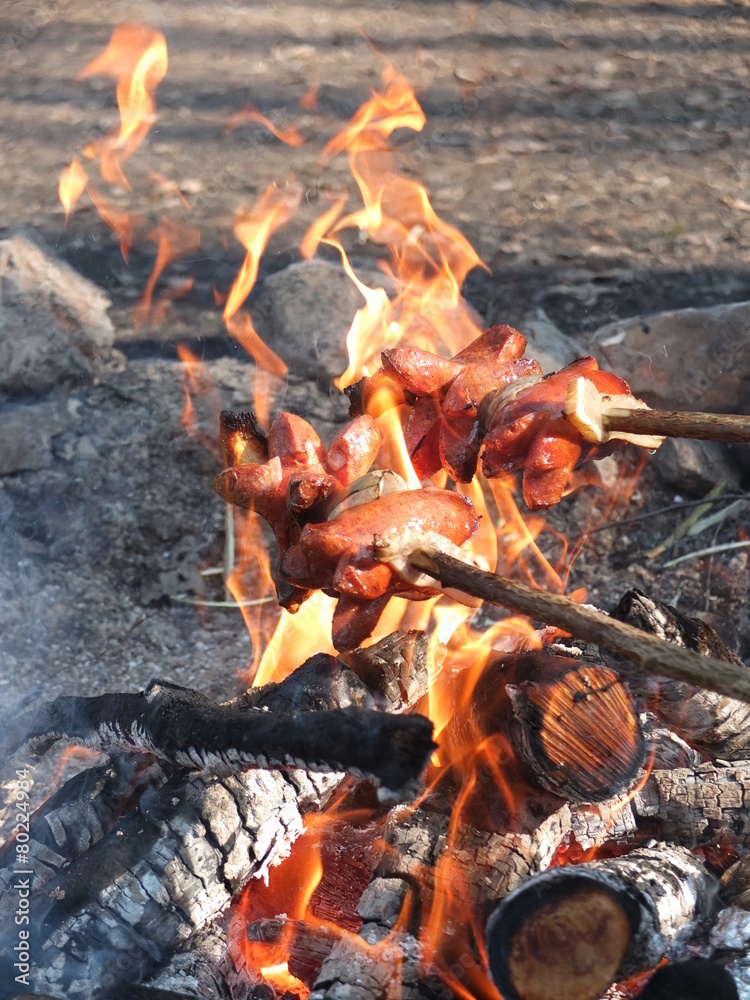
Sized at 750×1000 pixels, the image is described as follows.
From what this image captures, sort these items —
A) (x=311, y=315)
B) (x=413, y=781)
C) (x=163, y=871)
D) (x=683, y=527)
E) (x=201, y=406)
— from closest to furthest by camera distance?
(x=413, y=781), (x=163, y=871), (x=683, y=527), (x=201, y=406), (x=311, y=315)

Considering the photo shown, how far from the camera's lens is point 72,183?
19.1 ft

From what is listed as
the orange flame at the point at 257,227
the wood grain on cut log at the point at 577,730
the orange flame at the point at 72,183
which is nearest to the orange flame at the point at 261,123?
the orange flame at the point at 257,227

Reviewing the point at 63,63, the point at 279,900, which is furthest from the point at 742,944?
the point at 63,63

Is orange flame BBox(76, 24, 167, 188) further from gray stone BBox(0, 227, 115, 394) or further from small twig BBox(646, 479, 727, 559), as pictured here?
small twig BBox(646, 479, 727, 559)

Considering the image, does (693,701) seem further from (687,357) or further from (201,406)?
(201,406)

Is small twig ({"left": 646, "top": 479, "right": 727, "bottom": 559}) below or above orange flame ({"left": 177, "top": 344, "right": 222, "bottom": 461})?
below

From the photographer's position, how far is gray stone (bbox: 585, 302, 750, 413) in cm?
400

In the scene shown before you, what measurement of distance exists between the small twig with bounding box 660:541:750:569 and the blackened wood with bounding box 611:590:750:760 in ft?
4.44

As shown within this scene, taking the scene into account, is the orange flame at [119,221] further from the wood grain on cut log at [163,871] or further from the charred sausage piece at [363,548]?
the wood grain on cut log at [163,871]

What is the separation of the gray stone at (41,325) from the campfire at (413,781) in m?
2.11

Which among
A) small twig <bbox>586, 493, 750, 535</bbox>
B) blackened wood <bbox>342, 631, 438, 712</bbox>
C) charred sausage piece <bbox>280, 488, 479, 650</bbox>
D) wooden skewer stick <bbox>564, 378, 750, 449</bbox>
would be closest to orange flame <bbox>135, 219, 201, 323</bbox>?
small twig <bbox>586, 493, 750, 535</bbox>

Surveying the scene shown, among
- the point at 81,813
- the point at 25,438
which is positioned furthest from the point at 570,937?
the point at 25,438

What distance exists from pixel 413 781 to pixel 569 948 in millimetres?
626

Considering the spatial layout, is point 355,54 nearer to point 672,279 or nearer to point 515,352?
point 672,279
